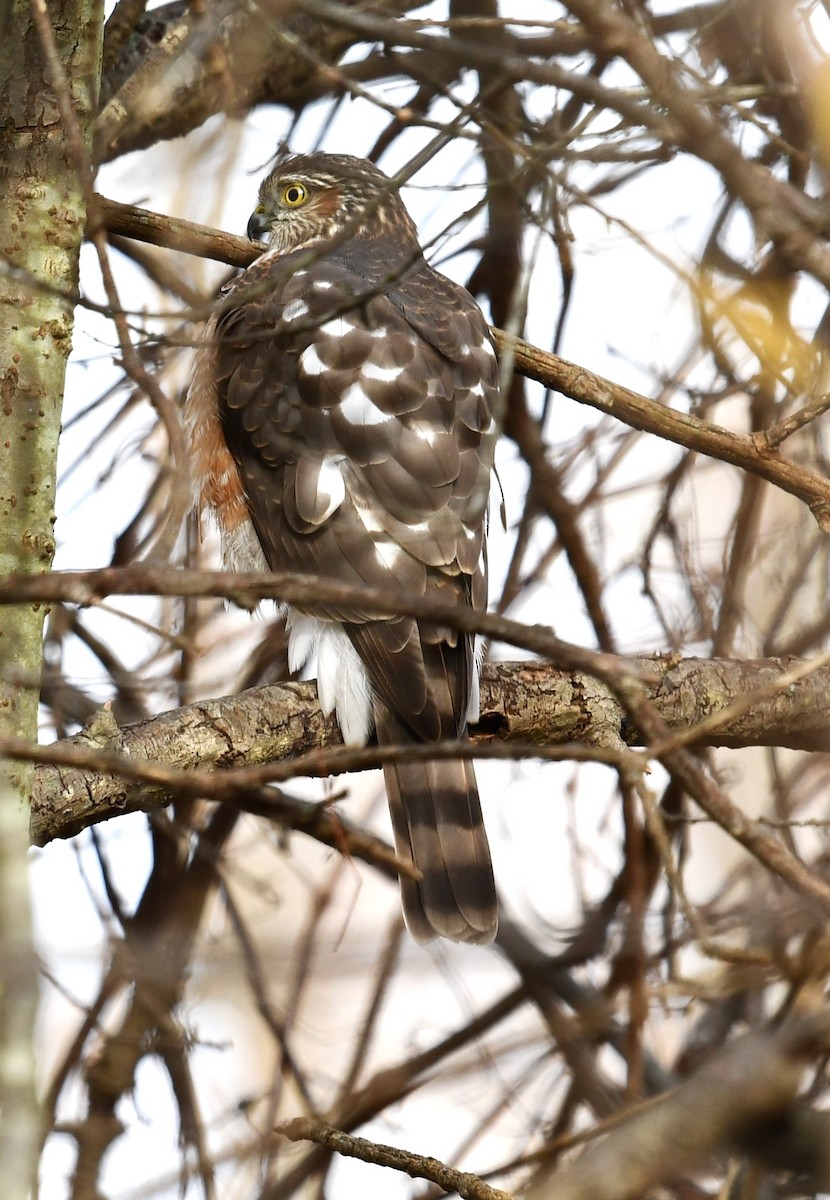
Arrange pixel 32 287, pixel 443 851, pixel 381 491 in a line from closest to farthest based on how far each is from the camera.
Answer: pixel 32 287
pixel 443 851
pixel 381 491

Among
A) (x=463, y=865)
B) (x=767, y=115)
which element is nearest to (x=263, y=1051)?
(x=463, y=865)

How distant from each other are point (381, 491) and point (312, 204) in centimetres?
173

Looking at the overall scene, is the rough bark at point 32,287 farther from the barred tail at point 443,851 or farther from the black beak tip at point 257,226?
the black beak tip at point 257,226

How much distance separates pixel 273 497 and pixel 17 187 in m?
1.32

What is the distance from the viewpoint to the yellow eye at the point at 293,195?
467 centimetres

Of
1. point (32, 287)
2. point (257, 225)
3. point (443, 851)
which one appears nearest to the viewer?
→ point (32, 287)

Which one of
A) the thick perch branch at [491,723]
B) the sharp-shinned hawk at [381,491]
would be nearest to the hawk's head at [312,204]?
the sharp-shinned hawk at [381,491]

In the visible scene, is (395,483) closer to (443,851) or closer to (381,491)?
(381,491)

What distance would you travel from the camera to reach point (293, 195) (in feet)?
15.4

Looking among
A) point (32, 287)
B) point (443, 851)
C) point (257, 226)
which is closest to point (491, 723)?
point (443, 851)

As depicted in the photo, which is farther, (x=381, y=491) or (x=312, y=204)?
(x=312, y=204)

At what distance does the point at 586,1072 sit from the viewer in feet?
11.7

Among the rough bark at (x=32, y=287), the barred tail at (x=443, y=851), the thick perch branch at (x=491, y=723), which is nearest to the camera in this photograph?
the rough bark at (x=32, y=287)

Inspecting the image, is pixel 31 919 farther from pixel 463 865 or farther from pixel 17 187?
pixel 463 865
